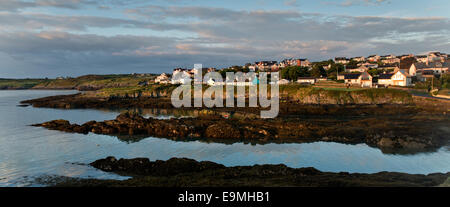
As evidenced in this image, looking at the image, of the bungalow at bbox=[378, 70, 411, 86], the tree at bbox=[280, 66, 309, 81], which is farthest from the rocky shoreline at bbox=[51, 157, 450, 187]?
the tree at bbox=[280, 66, 309, 81]

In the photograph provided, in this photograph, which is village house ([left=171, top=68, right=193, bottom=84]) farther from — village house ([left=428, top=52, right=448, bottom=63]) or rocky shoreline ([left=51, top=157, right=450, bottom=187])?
village house ([left=428, top=52, right=448, bottom=63])

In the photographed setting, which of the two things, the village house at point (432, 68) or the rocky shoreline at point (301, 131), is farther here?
the village house at point (432, 68)

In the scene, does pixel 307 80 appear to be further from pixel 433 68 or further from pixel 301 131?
pixel 301 131

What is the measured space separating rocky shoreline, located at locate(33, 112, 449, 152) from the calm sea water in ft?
4.21

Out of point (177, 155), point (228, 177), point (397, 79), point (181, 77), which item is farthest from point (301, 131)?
point (181, 77)

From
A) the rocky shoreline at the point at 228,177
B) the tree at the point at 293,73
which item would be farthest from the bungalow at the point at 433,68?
the rocky shoreline at the point at 228,177

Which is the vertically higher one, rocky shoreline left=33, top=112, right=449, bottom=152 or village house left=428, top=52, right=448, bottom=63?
village house left=428, top=52, right=448, bottom=63

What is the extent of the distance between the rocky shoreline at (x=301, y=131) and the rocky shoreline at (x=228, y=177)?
773 cm

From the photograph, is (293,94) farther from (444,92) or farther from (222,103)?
(444,92)

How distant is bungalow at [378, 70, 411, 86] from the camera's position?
51.7 m

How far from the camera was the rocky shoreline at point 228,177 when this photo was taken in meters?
11.7

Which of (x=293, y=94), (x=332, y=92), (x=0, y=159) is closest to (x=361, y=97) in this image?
(x=332, y=92)

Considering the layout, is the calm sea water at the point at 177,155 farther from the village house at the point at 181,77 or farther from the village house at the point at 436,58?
the village house at the point at 436,58

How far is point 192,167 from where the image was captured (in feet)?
48.8
